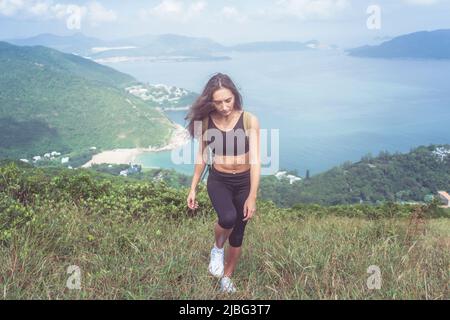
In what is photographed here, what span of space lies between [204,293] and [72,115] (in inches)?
3012

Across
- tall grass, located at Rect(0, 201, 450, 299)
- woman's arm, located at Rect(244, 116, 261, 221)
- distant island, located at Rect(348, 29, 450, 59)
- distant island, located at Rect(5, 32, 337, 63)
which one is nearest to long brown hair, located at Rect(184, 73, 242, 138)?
woman's arm, located at Rect(244, 116, 261, 221)

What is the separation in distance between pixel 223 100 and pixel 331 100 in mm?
128267

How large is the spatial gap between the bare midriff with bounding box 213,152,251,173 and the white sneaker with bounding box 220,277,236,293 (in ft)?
2.01

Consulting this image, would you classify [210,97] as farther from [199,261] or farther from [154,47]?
[154,47]

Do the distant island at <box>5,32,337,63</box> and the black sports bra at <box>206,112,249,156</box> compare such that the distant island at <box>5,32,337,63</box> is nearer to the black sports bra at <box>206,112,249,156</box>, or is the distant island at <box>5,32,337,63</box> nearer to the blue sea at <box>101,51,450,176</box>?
the blue sea at <box>101,51,450,176</box>

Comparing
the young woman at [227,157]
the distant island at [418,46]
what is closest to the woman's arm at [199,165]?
the young woman at [227,157]

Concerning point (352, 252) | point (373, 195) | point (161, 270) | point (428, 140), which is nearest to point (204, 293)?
point (161, 270)

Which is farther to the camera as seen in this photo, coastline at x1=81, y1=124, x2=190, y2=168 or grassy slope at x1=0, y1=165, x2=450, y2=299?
coastline at x1=81, y1=124, x2=190, y2=168

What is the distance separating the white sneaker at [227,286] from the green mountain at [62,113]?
197 feet

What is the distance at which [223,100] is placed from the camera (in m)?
2.49

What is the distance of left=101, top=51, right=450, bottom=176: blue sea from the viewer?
8262 cm

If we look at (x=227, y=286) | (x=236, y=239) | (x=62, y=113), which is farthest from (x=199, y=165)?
(x=62, y=113)

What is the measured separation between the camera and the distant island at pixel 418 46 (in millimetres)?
109850

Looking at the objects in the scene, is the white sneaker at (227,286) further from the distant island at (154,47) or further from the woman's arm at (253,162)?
the distant island at (154,47)
